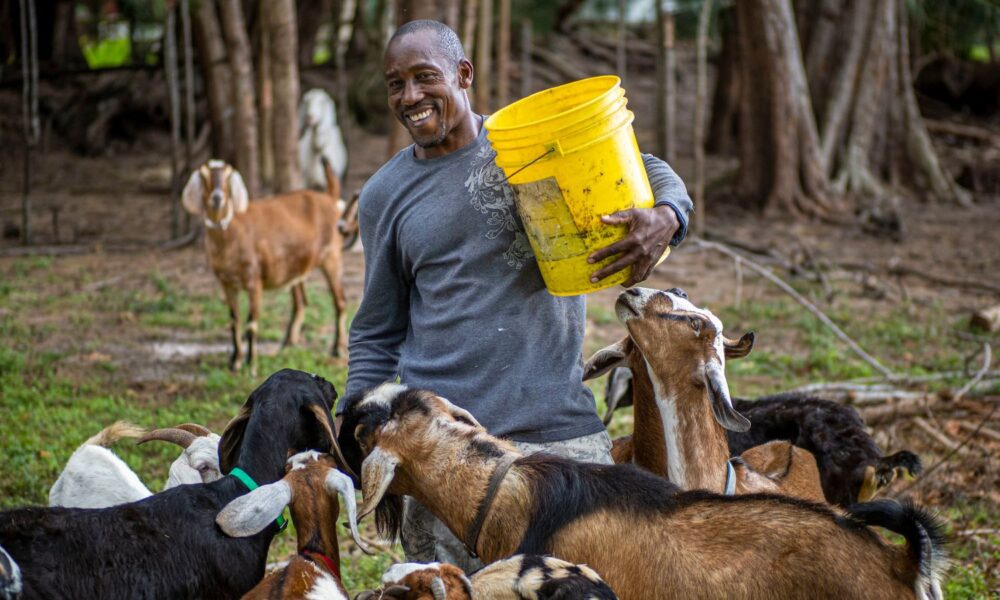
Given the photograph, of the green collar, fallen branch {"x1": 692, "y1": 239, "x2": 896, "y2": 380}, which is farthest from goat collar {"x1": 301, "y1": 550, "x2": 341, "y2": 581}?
fallen branch {"x1": 692, "y1": 239, "x2": 896, "y2": 380}

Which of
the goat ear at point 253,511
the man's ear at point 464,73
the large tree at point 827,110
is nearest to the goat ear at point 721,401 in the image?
the man's ear at point 464,73

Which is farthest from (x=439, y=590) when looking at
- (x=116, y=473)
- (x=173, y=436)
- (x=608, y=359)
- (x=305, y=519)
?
(x=116, y=473)

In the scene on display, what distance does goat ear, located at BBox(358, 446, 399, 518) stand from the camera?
320 centimetres

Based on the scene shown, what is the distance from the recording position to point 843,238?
13492 mm

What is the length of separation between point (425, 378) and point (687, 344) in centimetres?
97

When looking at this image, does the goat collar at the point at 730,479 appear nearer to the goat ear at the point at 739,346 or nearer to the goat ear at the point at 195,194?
the goat ear at the point at 739,346

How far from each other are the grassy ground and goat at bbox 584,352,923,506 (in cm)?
54

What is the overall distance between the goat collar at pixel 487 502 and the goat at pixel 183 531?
62 cm

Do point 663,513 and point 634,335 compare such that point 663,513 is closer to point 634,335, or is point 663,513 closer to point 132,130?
point 634,335

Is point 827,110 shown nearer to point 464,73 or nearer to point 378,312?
point 464,73

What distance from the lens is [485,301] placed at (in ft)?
11.2

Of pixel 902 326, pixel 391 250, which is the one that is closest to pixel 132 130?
pixel 902 326

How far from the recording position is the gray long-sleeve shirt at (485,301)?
341 centimetres

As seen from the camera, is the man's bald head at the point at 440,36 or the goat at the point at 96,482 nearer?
the man's bald head at the point at 440,36
